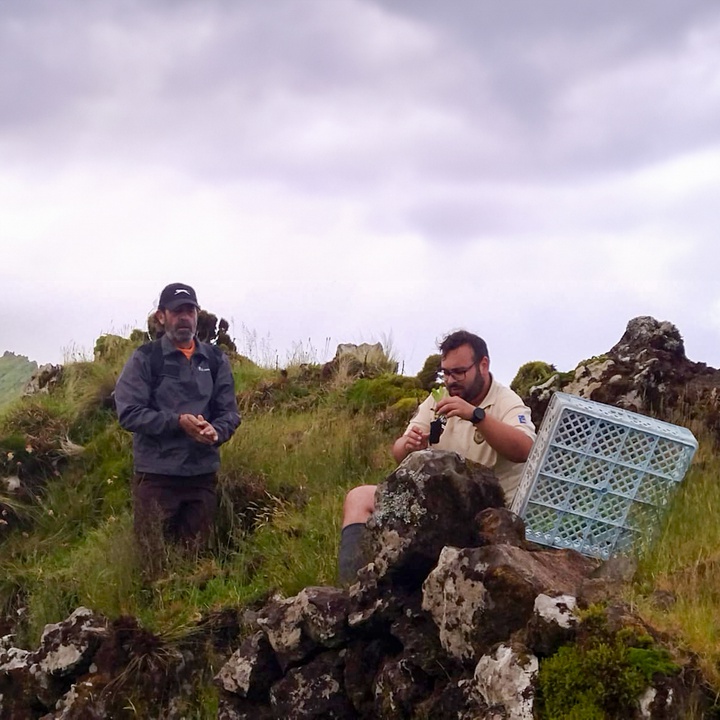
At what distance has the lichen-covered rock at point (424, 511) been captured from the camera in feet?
15.6

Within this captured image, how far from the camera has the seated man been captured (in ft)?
18.4

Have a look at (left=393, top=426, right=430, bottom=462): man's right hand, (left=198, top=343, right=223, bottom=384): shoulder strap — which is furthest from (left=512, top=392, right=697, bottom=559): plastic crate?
(left=198, top=343, right=223, bottom=384): shoulder strap

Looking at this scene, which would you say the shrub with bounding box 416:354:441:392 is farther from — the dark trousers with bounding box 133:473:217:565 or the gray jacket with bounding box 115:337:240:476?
the dark trousers with bounding box 133:473:217:565

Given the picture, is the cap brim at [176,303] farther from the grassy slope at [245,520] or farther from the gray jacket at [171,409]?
the grassy slope at [245,520]

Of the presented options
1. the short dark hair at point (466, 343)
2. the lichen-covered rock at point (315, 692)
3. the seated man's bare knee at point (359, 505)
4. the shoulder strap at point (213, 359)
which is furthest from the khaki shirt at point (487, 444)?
the shoulder strap at point (213, 359)

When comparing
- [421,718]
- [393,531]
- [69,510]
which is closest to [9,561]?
[69,510]

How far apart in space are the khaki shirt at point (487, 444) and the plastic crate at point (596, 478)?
308 millimetres

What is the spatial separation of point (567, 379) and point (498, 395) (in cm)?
311

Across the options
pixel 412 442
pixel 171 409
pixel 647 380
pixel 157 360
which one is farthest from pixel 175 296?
pixel 647 380

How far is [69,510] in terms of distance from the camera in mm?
8812

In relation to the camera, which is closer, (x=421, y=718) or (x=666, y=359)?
(x=421, y=718)

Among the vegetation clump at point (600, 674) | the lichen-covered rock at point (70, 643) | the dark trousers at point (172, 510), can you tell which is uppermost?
the vegetation clump at point (600, 674)

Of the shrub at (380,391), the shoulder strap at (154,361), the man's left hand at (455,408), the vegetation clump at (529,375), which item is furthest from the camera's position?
the shrub at (380,391)

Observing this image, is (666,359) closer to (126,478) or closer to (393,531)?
(393,531)
